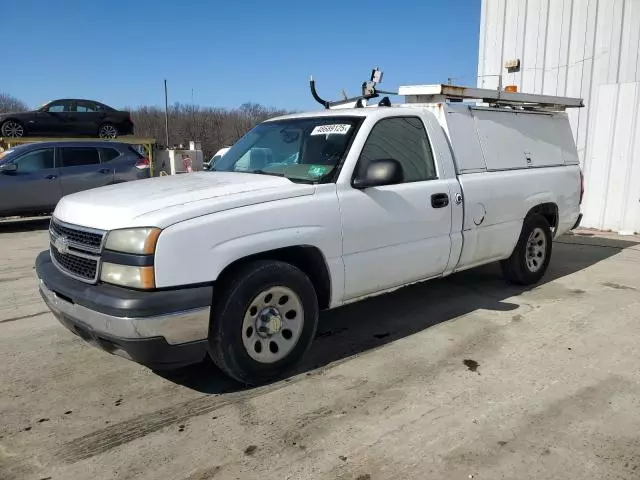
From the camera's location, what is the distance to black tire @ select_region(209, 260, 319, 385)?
128 inches

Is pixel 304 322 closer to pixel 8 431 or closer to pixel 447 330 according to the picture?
pixel 447 330

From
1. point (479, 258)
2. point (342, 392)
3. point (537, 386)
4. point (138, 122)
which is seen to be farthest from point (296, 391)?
point (138, 122)

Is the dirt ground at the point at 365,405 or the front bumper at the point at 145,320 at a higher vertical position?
the front bumper at the point at 145,320

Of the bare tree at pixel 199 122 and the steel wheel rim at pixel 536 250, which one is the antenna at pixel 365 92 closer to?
the steel wheel rim at pixel 536 250

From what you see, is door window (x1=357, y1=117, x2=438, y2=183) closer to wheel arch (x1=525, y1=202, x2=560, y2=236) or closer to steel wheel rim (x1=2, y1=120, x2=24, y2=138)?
wheel arch (x1=525, y1=202, x2=560, y2=236)

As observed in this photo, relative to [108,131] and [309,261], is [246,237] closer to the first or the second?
[309,261]

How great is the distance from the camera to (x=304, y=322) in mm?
3674

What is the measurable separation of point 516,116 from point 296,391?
3900 mm

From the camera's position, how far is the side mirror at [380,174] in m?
3.81

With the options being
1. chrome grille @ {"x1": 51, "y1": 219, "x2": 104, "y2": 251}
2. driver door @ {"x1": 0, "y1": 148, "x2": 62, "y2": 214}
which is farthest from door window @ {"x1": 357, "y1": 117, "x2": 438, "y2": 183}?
driver door @ {"x1": 0, "y1": 148, "x2": 62, "y2": 214}

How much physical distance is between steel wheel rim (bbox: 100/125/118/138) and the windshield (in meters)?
15.3

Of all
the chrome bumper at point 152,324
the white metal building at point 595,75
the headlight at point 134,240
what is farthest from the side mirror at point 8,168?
the white metal building at point 595,75

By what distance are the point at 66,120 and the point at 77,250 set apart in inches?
639

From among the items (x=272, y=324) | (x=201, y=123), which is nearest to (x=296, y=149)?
(x=272, y=324)
